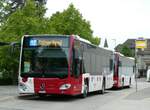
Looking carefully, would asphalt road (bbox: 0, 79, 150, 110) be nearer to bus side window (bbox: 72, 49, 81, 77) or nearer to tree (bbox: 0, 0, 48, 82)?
bus side window (bbox: 72, 49, 81, 77)

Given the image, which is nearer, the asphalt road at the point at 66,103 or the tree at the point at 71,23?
the asphalt road at the point at 66,103

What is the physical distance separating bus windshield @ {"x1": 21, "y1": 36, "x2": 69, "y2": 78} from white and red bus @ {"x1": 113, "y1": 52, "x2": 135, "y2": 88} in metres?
16.1

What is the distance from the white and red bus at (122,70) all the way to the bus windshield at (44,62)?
16.1m

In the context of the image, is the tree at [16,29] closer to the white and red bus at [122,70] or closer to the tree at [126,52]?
the white and red bus at [122,70]

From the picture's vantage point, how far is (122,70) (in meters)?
42.0

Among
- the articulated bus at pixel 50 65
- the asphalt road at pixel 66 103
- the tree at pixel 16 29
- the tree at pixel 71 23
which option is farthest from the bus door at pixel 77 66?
the tree at pixel 71 23

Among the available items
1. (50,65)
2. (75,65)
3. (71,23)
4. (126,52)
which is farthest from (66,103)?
(126,52)

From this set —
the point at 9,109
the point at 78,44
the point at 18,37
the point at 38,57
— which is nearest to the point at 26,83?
the point at 38,57

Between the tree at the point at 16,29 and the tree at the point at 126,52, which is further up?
the tree at the point at 126,52

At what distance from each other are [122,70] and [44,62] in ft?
64.4

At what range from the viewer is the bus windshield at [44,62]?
75.1 ft

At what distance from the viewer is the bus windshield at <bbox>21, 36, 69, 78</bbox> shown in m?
22.9

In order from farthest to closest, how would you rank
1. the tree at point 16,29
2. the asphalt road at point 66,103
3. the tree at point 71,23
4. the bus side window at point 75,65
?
the tree at point 71,23, the tree at point 16,29, the bus side window at point 75,65, the asphalt road at point 66,103

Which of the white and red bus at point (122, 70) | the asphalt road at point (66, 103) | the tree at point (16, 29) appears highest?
the tree at point (16, 29)
